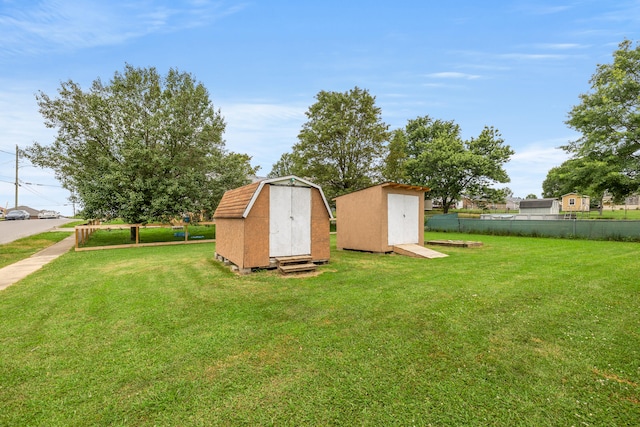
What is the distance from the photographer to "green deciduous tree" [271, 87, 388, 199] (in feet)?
74.1

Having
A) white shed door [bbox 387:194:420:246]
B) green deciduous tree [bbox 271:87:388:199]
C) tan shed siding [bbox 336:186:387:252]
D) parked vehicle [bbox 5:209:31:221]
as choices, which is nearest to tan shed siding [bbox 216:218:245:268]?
tan shed siding [bbox 336:186:387:252]

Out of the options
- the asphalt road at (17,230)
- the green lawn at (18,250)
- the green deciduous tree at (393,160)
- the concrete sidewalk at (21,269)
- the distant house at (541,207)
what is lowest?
the concrete sidewalk at (21,269)

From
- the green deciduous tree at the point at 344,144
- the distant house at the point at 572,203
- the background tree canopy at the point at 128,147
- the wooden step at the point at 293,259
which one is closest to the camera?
the wooden step at the point at 293,259

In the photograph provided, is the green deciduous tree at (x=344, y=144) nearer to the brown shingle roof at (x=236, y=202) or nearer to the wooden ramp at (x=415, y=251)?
the wooden ramp at (x=415, y=251)

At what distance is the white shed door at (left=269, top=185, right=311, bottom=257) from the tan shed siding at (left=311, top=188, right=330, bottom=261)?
139 millimetres

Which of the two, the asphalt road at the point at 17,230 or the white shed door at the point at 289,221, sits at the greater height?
the white shed door at the point at 289,221

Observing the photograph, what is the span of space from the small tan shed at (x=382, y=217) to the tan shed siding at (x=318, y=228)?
9.82 ft

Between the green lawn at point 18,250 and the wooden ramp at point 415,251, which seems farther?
the wooden ramp at point 415,251

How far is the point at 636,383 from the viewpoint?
2562 mm

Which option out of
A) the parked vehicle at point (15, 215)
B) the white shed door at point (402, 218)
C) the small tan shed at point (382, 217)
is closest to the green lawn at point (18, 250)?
the small tan shed at point (382, 217)

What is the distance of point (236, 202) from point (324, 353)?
6072 mm

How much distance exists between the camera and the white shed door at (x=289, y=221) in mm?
7820

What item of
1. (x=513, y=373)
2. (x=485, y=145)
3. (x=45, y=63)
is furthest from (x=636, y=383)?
(x=485, y=145)

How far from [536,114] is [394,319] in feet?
50.9
